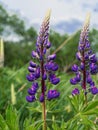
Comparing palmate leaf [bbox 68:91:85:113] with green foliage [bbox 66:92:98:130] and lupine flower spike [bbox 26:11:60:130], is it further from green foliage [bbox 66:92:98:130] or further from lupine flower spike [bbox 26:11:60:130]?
lupine flower spike [bbox 26:11:60:130]

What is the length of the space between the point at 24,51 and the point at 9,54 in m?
5.14

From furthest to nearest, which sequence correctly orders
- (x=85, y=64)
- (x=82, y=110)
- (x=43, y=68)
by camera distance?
(x=85, y=64) < (x=43, y=68) < (x=82, y=110)

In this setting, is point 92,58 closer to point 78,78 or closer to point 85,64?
point 85,64

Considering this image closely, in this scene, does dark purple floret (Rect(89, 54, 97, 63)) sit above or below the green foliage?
above

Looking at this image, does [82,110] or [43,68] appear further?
[43,68]

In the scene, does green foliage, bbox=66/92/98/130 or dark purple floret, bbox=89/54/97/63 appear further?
dark purple floret, bbox=89/54/97/63

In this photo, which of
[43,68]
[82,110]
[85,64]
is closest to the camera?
[82,110]

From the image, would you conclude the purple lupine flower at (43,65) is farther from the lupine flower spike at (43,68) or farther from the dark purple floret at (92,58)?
the dark purple floret at (92,58)

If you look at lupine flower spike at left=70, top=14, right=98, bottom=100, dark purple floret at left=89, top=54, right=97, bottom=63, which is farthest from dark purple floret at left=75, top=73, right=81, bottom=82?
dark purple floret at left=89, top=54, right=97, bottom=63

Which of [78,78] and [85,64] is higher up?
[85,64]

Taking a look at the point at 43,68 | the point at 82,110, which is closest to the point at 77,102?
the point at 82,110

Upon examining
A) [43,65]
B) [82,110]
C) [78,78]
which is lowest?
[82,110]

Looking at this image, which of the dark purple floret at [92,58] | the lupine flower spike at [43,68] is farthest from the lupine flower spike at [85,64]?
the lupine flower spike at [43,68]

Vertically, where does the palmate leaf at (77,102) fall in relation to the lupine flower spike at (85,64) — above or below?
below
